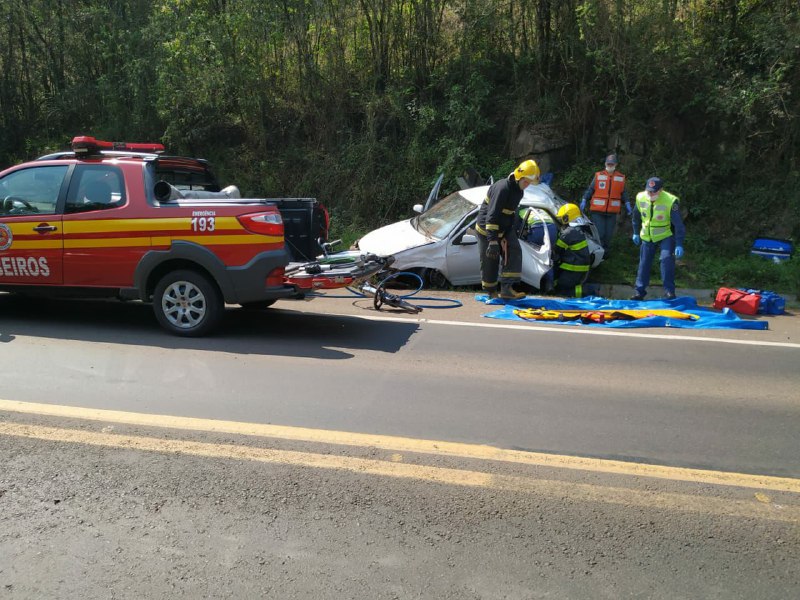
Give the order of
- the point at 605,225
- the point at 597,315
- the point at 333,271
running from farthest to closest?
the point at 605,225 → the point at 597,315 → the point at 333,271

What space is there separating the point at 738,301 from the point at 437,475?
6549 millimetres

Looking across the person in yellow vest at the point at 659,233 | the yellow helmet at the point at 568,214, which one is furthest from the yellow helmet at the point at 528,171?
the person in yellow vest at the point at 659,233

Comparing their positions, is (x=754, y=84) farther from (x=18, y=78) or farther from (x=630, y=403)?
(x=18, y=78)

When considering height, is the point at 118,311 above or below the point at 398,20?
below

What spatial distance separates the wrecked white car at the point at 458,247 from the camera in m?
9.52

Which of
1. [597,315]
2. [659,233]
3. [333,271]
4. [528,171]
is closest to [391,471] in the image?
[333,271]

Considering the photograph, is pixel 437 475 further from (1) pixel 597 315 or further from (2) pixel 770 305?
(2) pixel 770 305

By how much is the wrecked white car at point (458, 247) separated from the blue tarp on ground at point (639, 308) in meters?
0.62

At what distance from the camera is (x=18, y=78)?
699 inches

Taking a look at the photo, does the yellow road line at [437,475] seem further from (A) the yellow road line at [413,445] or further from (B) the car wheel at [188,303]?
(B) the car wheel at [188,303]

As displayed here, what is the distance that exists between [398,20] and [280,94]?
3.39 m

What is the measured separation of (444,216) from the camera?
1030 centimetres

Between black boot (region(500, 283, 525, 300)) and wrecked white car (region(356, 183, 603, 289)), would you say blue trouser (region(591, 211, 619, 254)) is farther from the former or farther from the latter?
black boot (region(500, 283, 525, 300))

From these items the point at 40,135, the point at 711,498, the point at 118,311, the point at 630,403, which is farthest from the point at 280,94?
the point at 711,498
